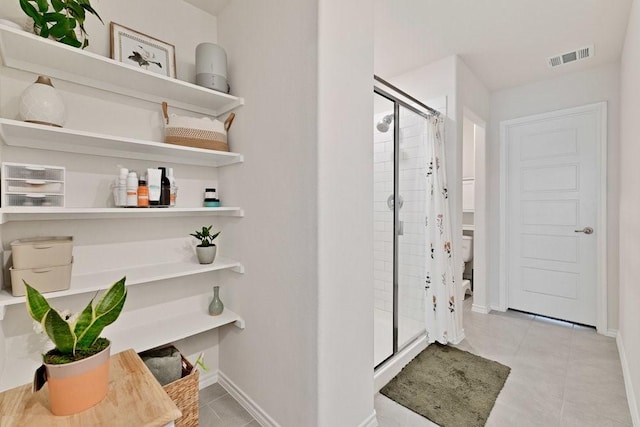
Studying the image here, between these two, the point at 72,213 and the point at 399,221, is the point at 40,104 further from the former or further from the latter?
the point at 399,221

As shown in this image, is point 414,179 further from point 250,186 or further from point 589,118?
point 589,118

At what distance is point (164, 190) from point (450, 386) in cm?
213

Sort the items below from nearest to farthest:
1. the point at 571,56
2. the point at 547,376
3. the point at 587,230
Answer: the point at 547,376, the point at 571,56, the point at 587,230

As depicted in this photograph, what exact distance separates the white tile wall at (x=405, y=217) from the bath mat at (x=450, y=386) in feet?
1.35

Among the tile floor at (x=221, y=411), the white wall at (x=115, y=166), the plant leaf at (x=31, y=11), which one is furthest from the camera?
the tile floor at (x=221, y=411)

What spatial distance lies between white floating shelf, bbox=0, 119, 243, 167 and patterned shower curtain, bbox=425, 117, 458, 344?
163cm

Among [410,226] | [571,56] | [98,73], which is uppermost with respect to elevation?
[571,56]

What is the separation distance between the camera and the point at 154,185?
1.47 meters

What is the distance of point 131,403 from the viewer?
937 millimetres

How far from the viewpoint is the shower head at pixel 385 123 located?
2.36 m

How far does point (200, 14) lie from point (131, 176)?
1.21 metres

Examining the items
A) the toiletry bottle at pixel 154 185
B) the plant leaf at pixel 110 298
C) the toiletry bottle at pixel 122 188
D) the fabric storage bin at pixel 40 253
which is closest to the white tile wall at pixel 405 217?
the toiletry bottle at pixel 154 185

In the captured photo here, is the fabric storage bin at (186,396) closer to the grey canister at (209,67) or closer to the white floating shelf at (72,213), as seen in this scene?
the white floating shelf at (72,213)

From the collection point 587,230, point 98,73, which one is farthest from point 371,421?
point 587,230
